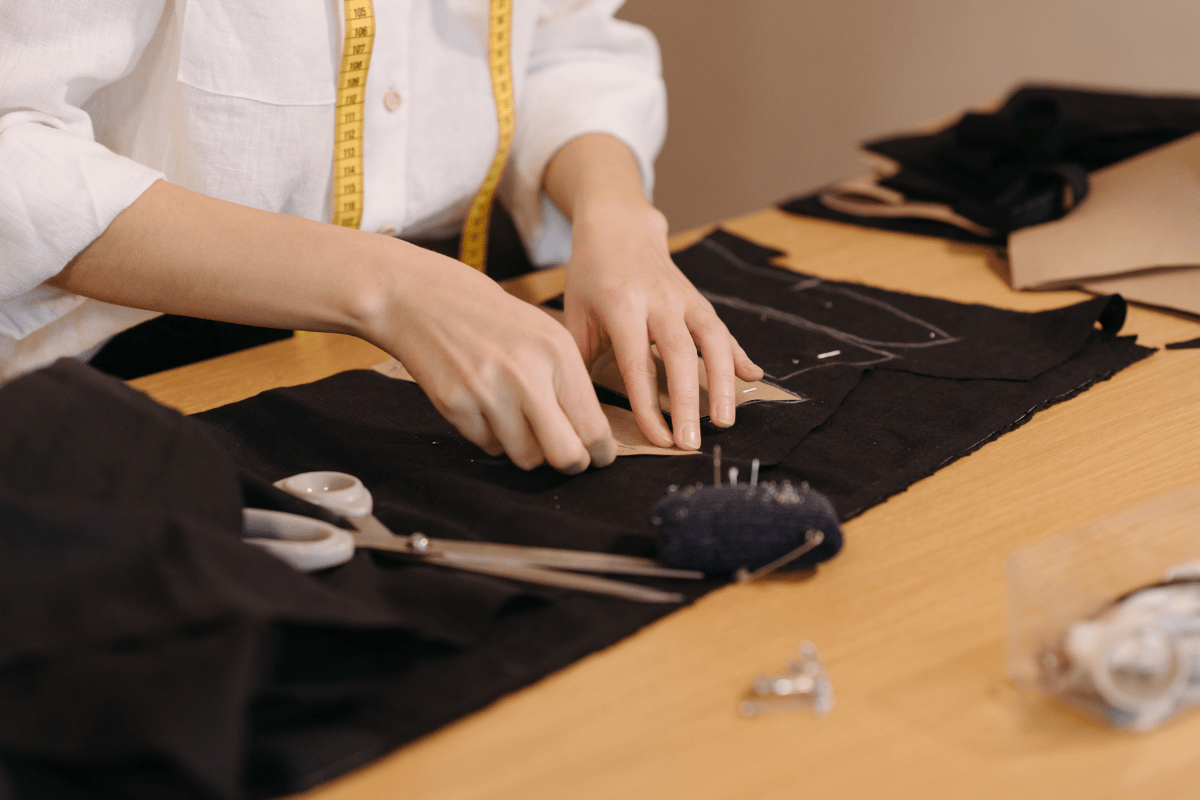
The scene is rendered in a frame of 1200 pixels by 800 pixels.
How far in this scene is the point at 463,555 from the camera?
530 millimetres

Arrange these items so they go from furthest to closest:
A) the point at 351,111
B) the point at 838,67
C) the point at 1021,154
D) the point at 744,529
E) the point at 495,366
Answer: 1. the point at 838,67
2. the point at 1021,154
3. the point at 351,111
4. the point at 495,366
5. the point at 744,529

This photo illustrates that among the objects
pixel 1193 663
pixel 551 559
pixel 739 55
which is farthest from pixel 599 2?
pixel 739 55

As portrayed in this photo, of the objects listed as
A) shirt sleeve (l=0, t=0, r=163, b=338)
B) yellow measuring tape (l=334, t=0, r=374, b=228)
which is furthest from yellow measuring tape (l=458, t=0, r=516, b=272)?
Result: shirt sleeve (l=0, t=0, r=163, b=338)

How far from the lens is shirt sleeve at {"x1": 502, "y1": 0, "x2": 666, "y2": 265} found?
1.07 meters

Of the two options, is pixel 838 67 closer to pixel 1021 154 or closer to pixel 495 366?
pixel 1021 154

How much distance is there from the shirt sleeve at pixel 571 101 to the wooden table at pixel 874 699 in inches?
22.6

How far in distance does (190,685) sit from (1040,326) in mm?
747

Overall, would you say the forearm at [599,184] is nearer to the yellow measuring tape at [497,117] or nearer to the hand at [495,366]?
the yellow measuring tape at [497,117]

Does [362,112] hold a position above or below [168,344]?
above

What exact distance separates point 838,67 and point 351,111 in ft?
5.68

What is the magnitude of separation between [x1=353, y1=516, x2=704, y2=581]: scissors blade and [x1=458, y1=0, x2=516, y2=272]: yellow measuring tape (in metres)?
0.60

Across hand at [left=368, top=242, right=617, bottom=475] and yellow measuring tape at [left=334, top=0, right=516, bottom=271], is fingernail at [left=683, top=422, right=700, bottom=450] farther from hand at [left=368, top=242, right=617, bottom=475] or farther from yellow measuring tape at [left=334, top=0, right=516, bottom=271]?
yellow measuring tape at [left=334, top=0, right=516, bottom=271]

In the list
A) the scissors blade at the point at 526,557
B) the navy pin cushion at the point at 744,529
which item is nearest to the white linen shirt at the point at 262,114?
the scissors blade at the point at 526,557

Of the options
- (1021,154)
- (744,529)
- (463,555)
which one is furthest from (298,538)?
(1021,154)
